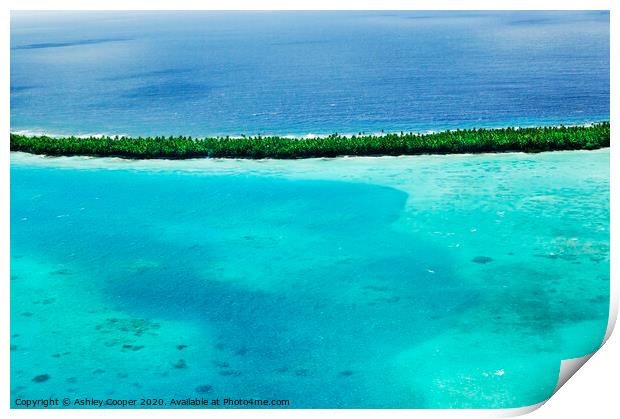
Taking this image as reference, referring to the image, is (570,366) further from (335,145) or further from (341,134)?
(341,134)

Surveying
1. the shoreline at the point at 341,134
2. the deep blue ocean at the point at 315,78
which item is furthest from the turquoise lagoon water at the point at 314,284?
the deep blue ocean at the point at 315,78

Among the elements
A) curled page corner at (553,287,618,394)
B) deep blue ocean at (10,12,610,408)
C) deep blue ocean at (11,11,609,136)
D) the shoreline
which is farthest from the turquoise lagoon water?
deep blue ocean at (11,11,609,136)

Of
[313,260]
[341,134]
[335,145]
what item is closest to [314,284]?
[313,260]

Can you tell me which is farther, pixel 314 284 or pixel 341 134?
pixel 341 134

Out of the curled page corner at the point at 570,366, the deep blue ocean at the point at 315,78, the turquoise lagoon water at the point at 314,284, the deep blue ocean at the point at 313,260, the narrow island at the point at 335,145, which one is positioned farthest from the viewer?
the deep blue ocean at the point at 315,78

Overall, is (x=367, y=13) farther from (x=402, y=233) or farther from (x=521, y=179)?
(x=402, y=233)

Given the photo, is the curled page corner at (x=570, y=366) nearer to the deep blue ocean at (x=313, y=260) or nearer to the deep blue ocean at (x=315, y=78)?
the deep blue ocean at (x=313, y=260)

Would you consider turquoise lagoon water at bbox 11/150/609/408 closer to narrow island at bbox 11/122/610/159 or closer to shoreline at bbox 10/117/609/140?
narrow island at bbox 11/122/610/159
